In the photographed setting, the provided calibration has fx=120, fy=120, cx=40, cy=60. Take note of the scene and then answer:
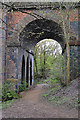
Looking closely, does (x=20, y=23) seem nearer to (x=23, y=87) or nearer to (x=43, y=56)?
(x=23, y=87)

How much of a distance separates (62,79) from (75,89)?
5.62 feet

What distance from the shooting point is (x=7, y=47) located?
8727mm

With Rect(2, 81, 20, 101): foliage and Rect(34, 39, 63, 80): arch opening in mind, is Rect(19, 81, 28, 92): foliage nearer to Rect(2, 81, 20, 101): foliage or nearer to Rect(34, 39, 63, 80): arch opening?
Rect(2, 81, 20, 101): foliage

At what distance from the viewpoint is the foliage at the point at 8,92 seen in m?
7.62

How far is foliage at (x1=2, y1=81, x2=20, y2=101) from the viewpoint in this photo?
7.62 m

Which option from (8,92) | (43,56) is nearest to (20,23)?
(8,92)

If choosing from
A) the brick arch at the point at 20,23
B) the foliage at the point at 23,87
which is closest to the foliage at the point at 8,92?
the foliage at the point at 23,87

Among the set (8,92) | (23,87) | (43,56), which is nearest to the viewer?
(8,92)

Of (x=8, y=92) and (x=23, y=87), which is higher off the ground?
(x=8, y=92)

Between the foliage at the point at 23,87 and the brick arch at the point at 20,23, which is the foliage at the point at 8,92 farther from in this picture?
the brick arch at the point at 20,23

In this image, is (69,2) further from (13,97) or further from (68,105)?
(13,97)

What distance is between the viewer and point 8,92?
7902mm

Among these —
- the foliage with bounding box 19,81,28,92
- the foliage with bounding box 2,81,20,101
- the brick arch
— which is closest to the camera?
the foliage with bounding box 2,81,20,101

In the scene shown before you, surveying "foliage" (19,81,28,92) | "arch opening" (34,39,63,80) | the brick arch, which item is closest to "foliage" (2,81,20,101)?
"foliage" (19,81,28,92)
